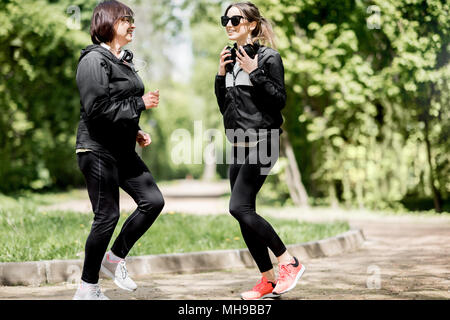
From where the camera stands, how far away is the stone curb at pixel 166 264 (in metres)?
5.57

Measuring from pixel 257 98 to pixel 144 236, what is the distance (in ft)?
11.7

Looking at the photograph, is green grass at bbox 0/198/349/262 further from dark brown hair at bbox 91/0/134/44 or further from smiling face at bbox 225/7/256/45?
smiling face at bbox 225/7/256/45

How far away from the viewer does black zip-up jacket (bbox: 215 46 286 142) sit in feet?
Answer: 14.7

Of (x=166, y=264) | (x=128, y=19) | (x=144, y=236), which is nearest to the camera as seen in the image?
(x=128, y=19)

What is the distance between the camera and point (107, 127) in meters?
4.29

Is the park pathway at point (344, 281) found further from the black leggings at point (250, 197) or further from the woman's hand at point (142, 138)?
the woman's hand at point (142, 138)

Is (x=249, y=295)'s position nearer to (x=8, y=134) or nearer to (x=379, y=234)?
(x=379, y=234)

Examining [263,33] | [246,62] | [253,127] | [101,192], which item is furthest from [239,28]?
[101,192]

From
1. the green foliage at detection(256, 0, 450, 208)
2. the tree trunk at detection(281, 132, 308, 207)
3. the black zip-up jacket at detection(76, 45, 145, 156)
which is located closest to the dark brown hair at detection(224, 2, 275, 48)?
the black zip-up jacket at detection(76, 45, 145, 156)

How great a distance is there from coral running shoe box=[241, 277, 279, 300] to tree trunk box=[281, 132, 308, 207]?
11647mm

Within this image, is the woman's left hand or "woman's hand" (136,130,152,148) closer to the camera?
the woman's left hand

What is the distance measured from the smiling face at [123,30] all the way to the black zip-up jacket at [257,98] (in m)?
0.82

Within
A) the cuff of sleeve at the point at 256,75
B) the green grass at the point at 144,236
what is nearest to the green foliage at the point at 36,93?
the green grass at the point at 144,236

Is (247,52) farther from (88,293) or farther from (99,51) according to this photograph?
(88,293)
